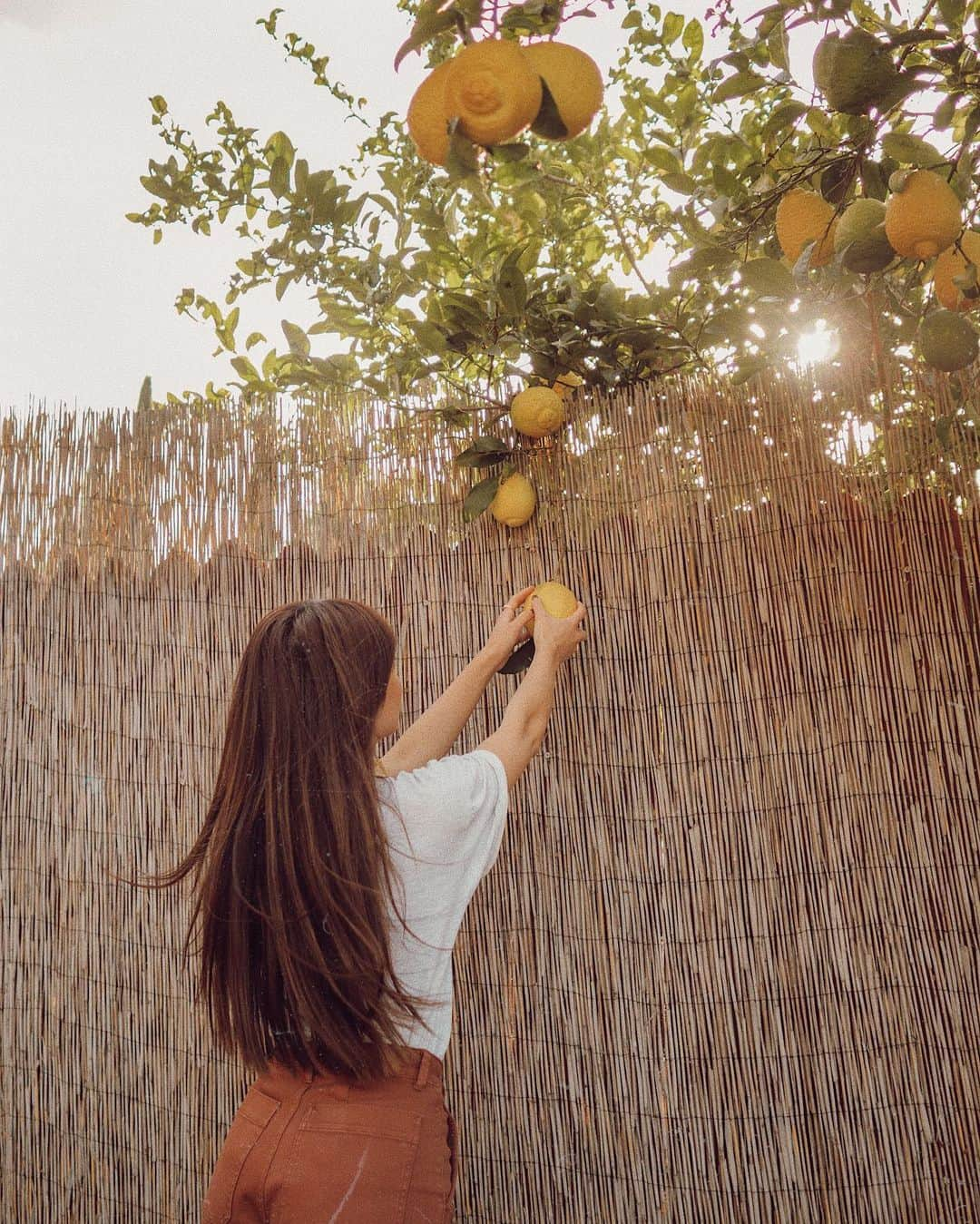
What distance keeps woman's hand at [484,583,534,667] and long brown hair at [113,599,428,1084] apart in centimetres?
25

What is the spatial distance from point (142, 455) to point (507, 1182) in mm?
1386

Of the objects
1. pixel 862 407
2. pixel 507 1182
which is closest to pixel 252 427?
pixel 862 407

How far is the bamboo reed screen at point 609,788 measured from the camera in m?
1.29

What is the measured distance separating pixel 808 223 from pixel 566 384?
0.63 meters

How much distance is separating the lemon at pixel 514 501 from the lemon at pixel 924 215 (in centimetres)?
75

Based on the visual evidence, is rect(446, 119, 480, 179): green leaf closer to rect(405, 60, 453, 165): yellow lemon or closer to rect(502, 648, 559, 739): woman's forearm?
rect(405, 60, 453, 165): yellow lemon

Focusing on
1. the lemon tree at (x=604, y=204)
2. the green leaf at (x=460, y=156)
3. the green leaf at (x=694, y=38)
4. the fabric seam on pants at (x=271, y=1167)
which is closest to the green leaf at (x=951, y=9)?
the lemon tree at (x=604, y=204)

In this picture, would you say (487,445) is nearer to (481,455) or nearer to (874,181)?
(481,455)

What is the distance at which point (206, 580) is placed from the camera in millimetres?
1618

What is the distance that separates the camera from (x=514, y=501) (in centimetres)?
147

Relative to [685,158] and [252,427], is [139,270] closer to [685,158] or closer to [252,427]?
[252,427]

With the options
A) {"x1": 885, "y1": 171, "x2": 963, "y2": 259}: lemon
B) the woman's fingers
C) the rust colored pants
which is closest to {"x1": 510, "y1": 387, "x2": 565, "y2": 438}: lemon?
the woman's fingers

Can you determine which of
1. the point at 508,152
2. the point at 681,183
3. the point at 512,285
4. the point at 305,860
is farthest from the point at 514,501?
the point at 508,152

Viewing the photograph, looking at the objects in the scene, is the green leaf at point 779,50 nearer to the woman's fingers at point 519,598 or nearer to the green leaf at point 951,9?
the green leaf at point 951,9
